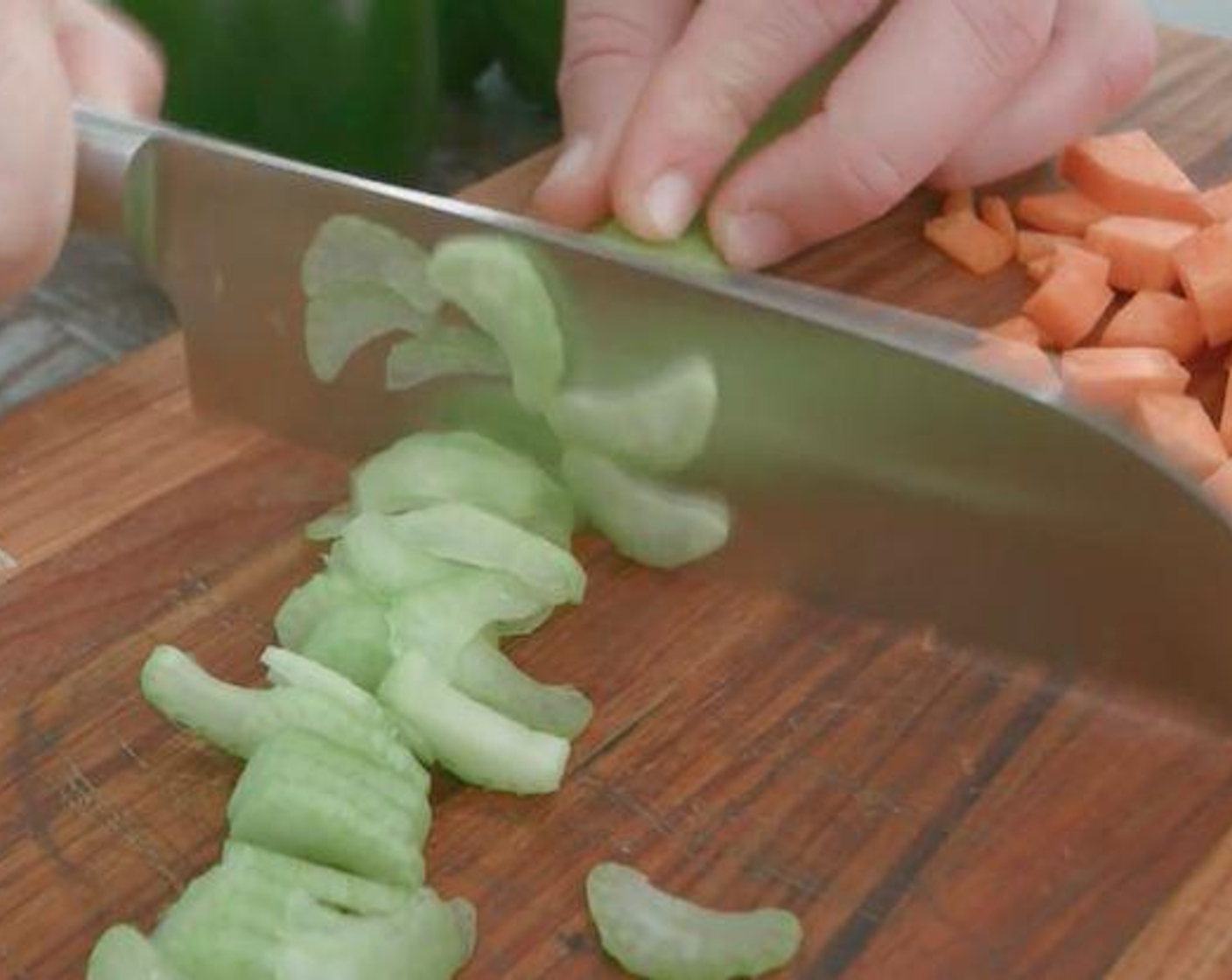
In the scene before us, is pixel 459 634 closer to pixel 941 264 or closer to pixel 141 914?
pixel 141 914

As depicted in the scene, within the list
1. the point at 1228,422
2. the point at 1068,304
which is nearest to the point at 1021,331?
the point at 1068,304

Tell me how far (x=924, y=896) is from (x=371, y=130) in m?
0.76

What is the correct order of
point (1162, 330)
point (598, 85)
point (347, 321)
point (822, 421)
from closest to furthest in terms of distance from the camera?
point (822, 421) < point (347, 321) < point (1162, 330) < point (598, 85)

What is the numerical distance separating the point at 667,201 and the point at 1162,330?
32cm

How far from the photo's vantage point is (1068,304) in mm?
1255

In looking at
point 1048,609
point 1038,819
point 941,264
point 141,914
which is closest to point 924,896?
point 1038,819

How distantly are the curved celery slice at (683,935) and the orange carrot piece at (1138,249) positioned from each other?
0.60m

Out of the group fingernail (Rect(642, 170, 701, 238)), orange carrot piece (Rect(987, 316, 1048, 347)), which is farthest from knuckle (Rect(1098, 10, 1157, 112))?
fingernail (Rect(642, 170, 701, 238))

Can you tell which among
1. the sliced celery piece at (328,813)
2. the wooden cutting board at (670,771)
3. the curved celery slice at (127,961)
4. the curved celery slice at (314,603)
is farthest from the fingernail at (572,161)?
the curved celery slice at (127,961)

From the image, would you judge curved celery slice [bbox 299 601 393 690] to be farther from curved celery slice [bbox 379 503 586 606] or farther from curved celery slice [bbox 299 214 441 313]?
curved celery slice [bbox 299 214 441 313]

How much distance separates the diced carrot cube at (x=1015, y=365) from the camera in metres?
0.99

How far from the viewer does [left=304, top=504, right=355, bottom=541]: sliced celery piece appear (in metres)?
1.08

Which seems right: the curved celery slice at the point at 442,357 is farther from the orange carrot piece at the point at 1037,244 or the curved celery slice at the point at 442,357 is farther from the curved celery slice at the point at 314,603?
the orange carrot piece at the point at 1037,244

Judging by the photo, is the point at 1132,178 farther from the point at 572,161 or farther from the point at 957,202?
the point at 572,161
